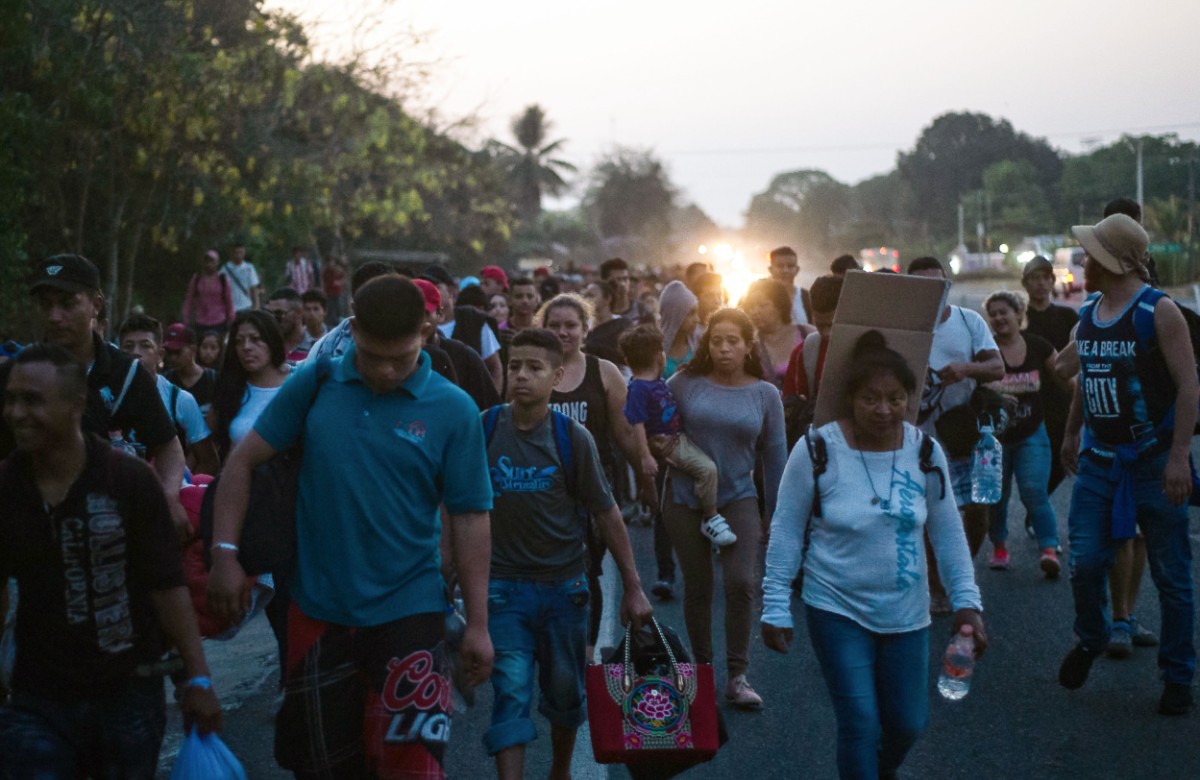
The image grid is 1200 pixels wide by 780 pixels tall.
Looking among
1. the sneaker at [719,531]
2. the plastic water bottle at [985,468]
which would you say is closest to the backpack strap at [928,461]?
the sneaker at [719,531]

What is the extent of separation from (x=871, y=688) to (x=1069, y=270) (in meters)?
64.6

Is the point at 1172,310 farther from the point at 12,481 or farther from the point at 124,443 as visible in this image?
the point at 12,481

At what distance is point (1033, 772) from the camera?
5.69 meters

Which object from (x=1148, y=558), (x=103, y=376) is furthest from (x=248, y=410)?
(x=1148, y=558)

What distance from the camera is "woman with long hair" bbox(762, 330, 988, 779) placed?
4.63m

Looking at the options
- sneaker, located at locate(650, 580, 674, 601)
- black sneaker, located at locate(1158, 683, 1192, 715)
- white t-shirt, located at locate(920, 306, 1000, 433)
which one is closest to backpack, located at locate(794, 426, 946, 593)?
black sneaker, located at locate(1158, 683, 1192, 715)

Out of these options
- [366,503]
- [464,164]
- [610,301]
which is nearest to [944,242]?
[464,164]

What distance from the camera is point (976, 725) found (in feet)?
20.9

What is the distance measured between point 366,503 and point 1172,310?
13.0 ft

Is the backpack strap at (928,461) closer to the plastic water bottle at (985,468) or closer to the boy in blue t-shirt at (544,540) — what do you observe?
the boy in blue t-shirt at (544,540)

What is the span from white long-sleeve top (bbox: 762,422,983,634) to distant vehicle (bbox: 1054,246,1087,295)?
5374 cm

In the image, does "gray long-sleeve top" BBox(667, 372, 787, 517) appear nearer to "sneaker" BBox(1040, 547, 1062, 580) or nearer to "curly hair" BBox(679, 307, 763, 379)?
"curly hair" BBox(679, 307, 763, 379)

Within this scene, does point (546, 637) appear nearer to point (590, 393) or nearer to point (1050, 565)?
point (590, 393)

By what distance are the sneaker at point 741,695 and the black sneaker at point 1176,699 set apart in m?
1.77
